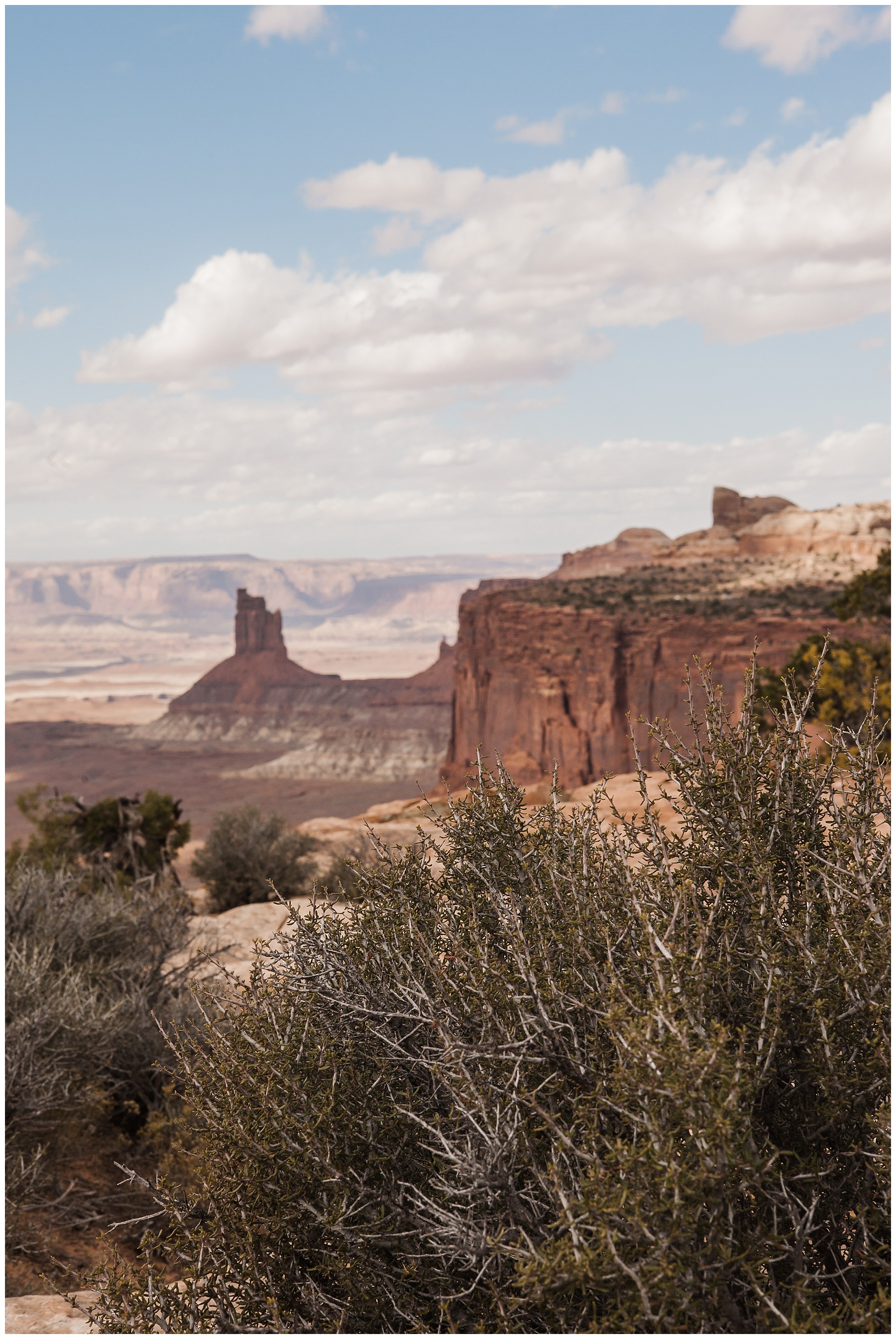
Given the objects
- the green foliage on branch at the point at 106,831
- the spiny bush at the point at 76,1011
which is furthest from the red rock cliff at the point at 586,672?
the spiny bush at the point at 76,1011

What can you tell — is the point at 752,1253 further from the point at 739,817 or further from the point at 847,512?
the point at 847,512

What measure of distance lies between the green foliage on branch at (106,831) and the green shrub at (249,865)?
804 millimetres

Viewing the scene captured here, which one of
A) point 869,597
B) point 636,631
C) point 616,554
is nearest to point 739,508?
point 616,554

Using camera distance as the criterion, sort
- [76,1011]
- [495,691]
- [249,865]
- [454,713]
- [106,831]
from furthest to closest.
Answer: [454,713] < [495,691] < [106,831] < [249,865] < [76,1011]

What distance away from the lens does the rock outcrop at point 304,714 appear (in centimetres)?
8838

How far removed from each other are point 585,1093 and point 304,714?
106 metres

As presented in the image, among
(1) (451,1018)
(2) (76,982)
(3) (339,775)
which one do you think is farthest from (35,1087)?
(3) (339,775)

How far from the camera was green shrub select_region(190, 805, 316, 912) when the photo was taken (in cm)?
1583

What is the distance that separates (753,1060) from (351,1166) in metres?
1.40

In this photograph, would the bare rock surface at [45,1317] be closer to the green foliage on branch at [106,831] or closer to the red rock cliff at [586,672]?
the green foliage on branch at [106,831]

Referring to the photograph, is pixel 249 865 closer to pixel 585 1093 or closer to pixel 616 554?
pixel 585 1093

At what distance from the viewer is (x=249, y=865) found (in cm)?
1605

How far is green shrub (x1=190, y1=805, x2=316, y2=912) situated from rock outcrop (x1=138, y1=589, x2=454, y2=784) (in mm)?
65944

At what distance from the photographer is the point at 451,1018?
9.68 feet
